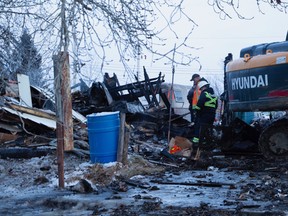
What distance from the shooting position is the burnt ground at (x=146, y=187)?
5.96 m

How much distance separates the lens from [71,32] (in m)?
6.07

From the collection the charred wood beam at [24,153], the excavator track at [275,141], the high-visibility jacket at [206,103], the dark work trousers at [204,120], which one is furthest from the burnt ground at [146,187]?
the high-visibility jacket at [206,103]

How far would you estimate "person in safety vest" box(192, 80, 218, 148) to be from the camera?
449 inches

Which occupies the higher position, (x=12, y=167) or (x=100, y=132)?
(x=100, y=132)

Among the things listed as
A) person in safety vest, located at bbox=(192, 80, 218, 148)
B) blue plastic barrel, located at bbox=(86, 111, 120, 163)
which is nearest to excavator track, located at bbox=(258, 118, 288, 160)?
person in safety vest, located at bbox=(192, 80, 218, 148)

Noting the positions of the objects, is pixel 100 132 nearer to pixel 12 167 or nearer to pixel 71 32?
pixel 12 167

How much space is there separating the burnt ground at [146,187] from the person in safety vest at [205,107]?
1179 mm

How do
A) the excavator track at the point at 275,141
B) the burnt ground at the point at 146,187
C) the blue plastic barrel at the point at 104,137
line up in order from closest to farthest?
1. the burnt ground at the point at 146,187
2. the blue plastic barrel at the point at 104,137
3. the excavator track at the point at 275,141

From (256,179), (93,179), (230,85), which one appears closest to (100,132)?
(93,179)

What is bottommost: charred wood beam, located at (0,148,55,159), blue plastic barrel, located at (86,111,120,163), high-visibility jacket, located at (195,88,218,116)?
charred wood beam, located at (0,148,55,159)

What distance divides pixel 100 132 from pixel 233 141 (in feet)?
12.4

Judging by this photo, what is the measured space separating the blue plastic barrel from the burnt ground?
9.6 inches

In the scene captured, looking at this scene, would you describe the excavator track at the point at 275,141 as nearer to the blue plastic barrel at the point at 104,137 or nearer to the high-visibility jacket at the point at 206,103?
the high-visibility jacket at the point at 206,103

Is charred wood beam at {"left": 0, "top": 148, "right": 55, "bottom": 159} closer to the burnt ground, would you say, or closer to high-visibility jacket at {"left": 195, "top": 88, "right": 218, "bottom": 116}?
the burnt ground
